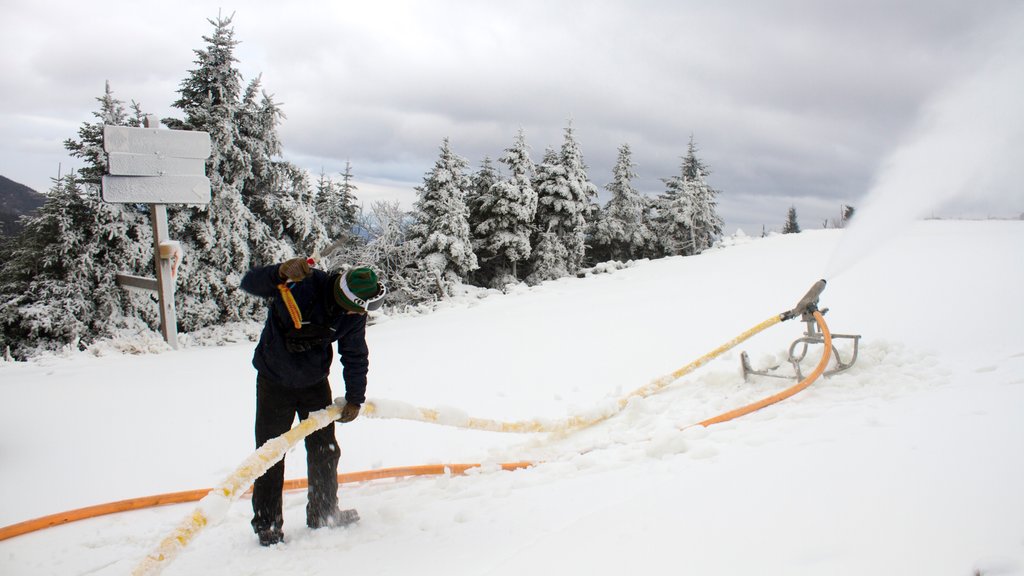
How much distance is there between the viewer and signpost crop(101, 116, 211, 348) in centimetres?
720

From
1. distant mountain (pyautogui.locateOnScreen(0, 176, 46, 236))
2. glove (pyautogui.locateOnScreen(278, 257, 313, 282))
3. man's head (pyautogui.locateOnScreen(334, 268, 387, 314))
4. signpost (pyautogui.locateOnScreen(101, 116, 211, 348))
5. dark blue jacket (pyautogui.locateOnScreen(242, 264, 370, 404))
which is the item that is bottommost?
dark blue jacket (pyautogui.locateOnScreen(242, 264, 370, 404))

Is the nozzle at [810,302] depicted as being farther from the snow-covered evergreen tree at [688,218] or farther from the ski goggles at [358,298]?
the snow-covered evergreen tree at [688,218]

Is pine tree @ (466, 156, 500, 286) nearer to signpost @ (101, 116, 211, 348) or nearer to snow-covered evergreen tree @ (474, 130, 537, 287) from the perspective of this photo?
snow-covered evergreen tree @ (474, 130, 537, 287)

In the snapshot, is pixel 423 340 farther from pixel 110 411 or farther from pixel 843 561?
pixel 843 561

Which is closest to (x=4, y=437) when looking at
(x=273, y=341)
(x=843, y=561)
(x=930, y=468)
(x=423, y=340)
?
(x=273, y=341)

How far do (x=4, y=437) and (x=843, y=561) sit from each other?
6558 mm

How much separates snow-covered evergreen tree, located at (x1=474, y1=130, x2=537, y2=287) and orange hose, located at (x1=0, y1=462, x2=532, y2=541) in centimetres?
2403

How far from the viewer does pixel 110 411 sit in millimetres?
5891

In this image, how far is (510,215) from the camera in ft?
95.6

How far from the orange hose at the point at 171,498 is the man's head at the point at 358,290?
1.64 metres

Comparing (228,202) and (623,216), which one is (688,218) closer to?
(623,216)

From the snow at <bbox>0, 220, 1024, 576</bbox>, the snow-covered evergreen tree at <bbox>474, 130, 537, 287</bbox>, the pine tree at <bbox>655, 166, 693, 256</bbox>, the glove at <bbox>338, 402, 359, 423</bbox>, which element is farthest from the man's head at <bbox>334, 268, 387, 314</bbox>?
the pine tree at <bbox>655, 166, 693, 256</bbox>

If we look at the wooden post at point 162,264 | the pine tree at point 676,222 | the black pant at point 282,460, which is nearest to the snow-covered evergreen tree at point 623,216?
the pine tree at point 676,222

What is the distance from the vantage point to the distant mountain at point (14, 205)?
18.1 m
